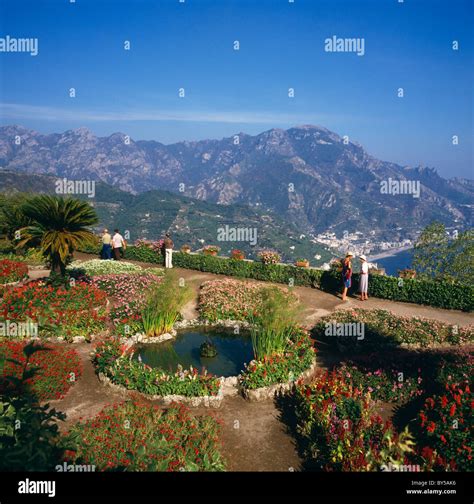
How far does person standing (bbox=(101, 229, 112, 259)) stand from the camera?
2228 centimetres

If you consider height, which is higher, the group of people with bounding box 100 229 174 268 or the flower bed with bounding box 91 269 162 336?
the group of people with bounding box 100 229 174 268

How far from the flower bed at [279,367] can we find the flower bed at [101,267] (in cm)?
1157

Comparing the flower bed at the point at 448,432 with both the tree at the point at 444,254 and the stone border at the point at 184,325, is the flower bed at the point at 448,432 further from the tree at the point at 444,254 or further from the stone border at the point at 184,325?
the tree at the point at 444,254

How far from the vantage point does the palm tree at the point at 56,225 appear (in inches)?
555

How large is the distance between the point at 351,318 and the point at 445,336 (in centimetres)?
316

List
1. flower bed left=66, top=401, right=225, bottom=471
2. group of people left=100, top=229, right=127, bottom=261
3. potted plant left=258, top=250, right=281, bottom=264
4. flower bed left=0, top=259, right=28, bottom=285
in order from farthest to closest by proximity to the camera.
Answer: group of people left=100, top=229, right=127, bottom=261
potted plant left=258, top=250, right=281, bottom=264
flower bed left=0, top=259, right=28, bottom=285
flower bed left=66, top=401, right=225, bottom=471

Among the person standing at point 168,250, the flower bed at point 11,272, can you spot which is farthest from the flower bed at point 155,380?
the person standing at point 168,250

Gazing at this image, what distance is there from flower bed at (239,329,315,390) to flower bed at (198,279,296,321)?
113 inches

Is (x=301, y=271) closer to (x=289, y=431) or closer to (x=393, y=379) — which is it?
(x=393, y=379)

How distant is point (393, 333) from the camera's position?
13.3 metres

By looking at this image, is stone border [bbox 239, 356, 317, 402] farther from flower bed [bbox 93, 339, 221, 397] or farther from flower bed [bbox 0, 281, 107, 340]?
flower bed [bbox 0, 281, 107, 340]

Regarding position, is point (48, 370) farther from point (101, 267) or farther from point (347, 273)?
point (347, 273)

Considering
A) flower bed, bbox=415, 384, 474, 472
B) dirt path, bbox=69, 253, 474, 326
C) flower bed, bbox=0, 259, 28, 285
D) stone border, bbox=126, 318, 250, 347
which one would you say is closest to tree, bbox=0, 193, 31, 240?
flower bed, bbox=0, 259, 28, 285

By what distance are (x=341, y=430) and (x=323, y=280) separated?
11797 mm
